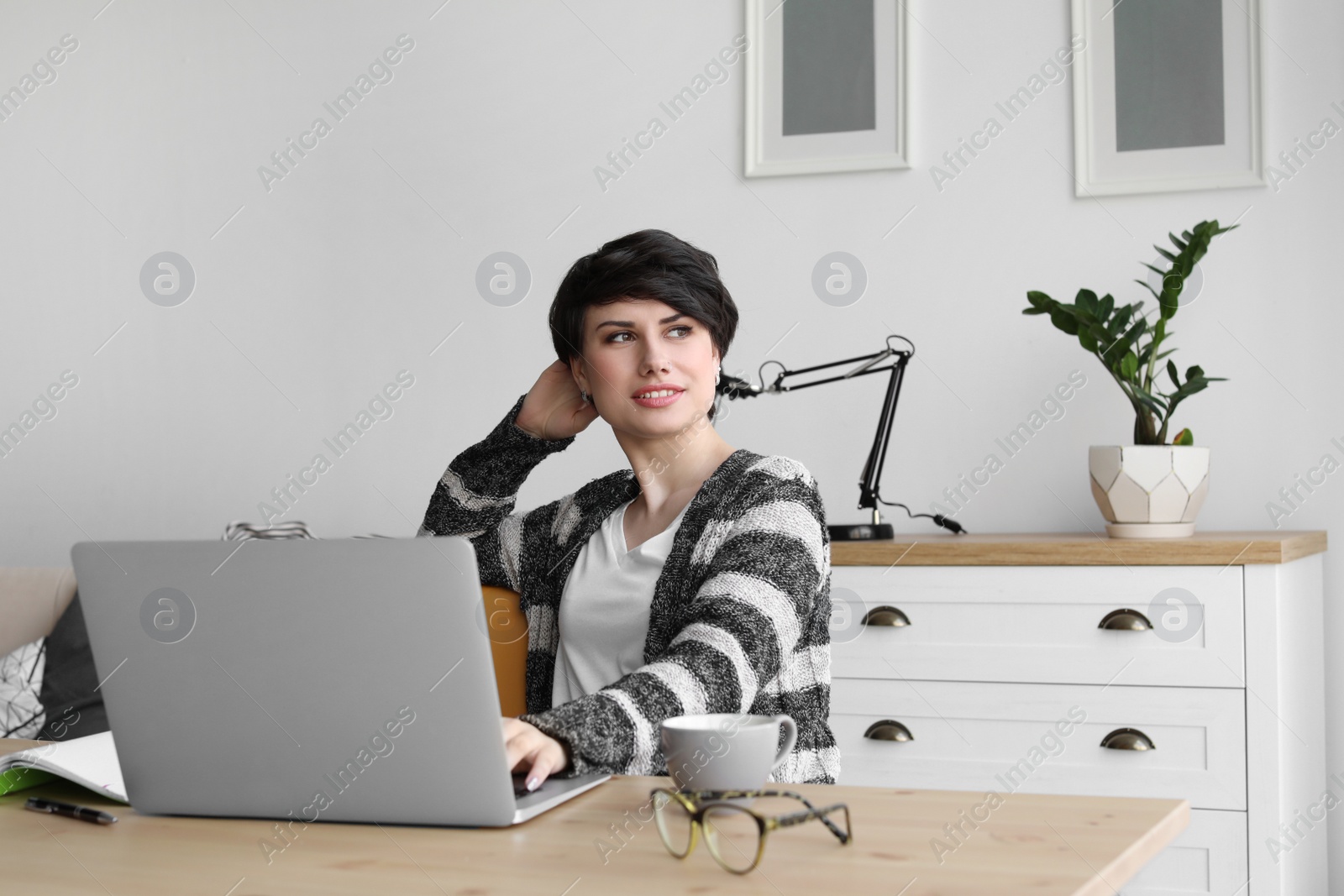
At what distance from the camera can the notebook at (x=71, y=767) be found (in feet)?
3.32

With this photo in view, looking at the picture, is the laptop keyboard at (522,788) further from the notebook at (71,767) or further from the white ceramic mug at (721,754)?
the notebook at (71,767)

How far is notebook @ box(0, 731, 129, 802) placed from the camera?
101 centimetres

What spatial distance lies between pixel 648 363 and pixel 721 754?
693 mm

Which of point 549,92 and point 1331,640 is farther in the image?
point 549,92

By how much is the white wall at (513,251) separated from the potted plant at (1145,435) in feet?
0.87

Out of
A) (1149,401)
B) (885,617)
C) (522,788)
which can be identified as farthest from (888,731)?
(522,788)

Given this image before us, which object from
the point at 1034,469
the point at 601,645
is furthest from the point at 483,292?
the point at 601,645

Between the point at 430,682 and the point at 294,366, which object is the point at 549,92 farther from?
the point at 430,682

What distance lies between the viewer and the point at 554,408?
170 cm

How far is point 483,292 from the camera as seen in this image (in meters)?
2.96

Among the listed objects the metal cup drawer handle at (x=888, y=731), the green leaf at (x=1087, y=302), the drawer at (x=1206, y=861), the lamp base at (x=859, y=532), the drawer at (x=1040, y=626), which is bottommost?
the drawer at (x=1206, y=861)

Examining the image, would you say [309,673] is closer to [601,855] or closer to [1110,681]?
[601,855]

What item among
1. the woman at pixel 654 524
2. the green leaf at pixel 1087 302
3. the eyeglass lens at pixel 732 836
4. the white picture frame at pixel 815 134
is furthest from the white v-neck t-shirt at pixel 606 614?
the white picture frame at pixel 815 134

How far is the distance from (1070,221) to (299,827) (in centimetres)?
212
